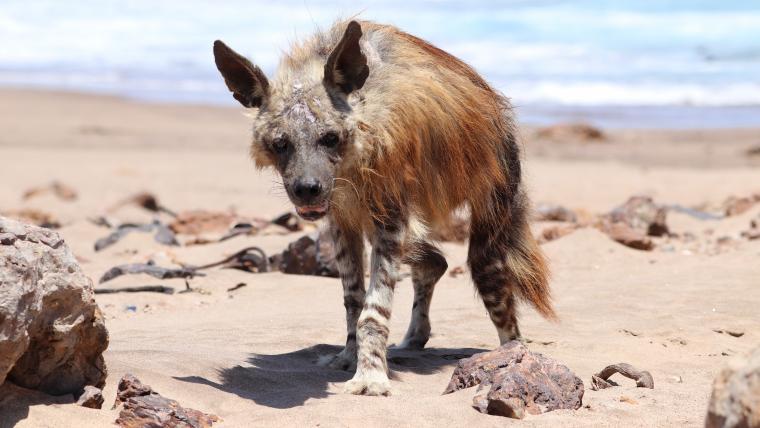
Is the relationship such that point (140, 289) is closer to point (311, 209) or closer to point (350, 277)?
point (350, 277)

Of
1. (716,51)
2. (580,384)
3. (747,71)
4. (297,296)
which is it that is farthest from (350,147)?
(716,51)

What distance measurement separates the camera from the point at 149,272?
28.2ft

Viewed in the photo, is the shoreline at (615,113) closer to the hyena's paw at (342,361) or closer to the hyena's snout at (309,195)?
the hyena's paw at (342,361)

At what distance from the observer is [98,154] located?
1925 centimetres

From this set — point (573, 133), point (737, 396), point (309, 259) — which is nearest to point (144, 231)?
point (309, 259)

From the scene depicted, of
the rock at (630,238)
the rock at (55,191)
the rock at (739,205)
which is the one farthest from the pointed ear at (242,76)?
the rock at (55,191)

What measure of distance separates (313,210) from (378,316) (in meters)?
0.73

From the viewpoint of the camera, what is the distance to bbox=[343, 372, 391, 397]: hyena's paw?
555cm

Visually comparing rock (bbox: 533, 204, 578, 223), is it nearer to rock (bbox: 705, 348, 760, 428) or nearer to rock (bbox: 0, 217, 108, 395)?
rock (bbox: 0, 217, 108, 395)

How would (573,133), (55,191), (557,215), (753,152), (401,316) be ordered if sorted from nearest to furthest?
(401,316) < (557,215) < (55,191) < (753,152) < (573,133)

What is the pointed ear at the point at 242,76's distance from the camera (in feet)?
18.6

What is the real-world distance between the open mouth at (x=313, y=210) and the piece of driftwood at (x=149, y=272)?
3.33 metres

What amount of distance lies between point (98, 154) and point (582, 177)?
8.20 meters

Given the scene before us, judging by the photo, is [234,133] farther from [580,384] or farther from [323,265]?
[580,384]
